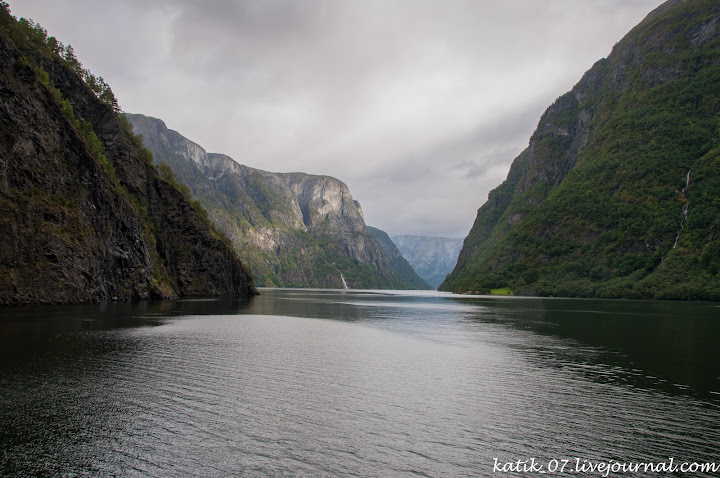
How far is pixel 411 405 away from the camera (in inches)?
732

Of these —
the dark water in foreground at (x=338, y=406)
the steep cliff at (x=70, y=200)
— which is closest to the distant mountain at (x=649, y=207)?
the dark water in foreground at (x=338, y=406)

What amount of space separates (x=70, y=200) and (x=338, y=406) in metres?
75.9

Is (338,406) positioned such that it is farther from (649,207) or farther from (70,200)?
(649,207)

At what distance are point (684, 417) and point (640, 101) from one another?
221 meters

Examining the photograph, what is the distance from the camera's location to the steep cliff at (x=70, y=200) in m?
63.5

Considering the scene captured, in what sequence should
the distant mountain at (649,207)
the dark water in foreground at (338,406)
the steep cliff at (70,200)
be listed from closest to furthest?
1. the dark water in foreground at (338,406)
2. the steep cliff at (70,200)
3. the distant mountain at (649,207)

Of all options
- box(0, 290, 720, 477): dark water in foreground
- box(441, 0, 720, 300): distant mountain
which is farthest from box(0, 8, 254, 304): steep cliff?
box(441, 0, 720, 300): distant mountain

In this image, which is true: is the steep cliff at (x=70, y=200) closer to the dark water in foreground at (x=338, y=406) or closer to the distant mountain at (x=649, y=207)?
the dark water in foreground at (x=338, y=406)

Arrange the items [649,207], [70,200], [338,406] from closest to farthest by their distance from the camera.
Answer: [338,406], [70,200], [649,207]

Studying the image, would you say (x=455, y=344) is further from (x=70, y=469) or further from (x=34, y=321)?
(x=34, y=321)

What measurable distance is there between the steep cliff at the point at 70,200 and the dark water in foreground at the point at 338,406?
34364mm

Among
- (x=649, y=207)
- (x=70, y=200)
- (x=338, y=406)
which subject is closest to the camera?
(x=338, y=406)

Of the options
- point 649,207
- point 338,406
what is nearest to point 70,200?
point 338,406

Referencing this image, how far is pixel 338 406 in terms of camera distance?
18.3 metres
